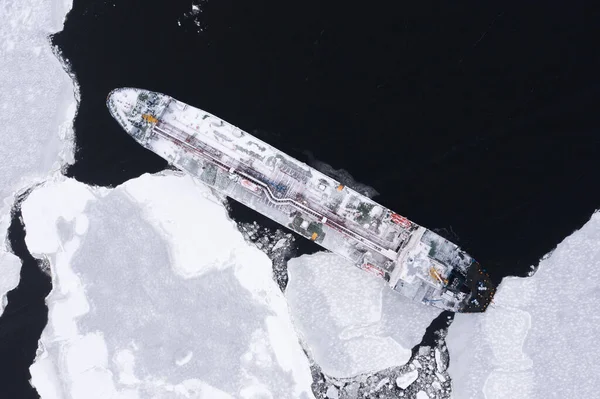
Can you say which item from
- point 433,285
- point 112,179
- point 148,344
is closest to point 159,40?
point 112,179

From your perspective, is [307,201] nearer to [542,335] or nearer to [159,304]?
[159,304]

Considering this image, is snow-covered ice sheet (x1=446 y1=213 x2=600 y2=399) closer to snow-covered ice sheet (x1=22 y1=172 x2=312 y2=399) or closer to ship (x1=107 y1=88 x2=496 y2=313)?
ship (x1=107 y1=88 x2=496 y2=313)

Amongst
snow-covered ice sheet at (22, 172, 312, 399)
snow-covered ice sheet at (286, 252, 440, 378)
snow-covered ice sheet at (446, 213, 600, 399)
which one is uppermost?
snow-covered ice sheet at (446, 213, 600, 399)

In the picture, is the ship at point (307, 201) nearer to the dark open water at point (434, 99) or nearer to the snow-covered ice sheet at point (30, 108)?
the dark open water at point (434, 99)

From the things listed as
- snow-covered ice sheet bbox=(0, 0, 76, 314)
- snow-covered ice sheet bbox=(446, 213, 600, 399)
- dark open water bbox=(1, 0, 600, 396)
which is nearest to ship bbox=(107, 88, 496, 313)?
dark open water bbox=(1, 0, 600, 396)

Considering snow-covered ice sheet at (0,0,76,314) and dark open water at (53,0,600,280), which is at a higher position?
dark open water at (53,0,600,280)

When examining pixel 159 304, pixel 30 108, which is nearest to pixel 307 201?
pixel 159 304
